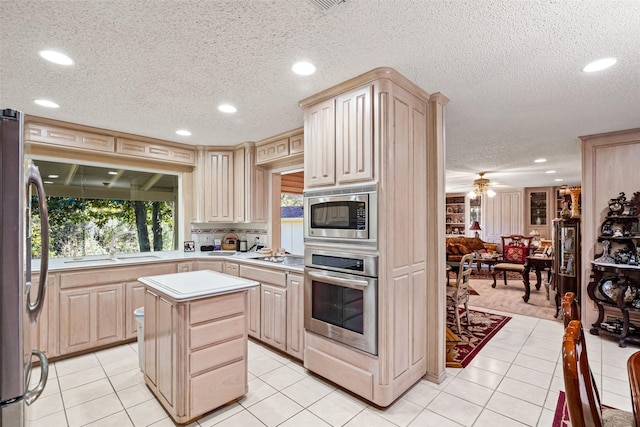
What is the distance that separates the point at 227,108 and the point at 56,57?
1.24 m

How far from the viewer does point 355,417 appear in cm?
211

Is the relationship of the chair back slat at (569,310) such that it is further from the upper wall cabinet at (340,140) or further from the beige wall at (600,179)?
the beige wall at (600,179)

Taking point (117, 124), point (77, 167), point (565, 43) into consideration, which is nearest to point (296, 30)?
point (565, 43)

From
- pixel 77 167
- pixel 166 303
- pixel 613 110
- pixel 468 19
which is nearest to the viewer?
pixel 468 19

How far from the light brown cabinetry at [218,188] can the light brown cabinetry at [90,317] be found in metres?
1.49

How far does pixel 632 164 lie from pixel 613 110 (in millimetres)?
1160

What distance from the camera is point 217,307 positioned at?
2.13m

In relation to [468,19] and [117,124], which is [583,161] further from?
[117,124]

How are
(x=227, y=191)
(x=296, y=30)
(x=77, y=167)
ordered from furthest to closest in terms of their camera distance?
(x=227, y=191) → (x=77, y=167) → (x=296, y=30)

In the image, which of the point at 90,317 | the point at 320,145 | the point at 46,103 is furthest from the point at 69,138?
the point at 320,145

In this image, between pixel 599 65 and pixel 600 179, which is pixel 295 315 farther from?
pixel 600 179

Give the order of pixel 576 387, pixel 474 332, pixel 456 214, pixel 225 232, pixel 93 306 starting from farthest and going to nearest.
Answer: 1. pixel 456 214
2. pixel 225 232
3. pixel 474 332
4. pixel 93 306
5. pixel 576 387

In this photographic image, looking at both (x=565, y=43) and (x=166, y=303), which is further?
(x=166, y=303)

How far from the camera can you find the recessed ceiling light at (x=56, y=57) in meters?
1.94
